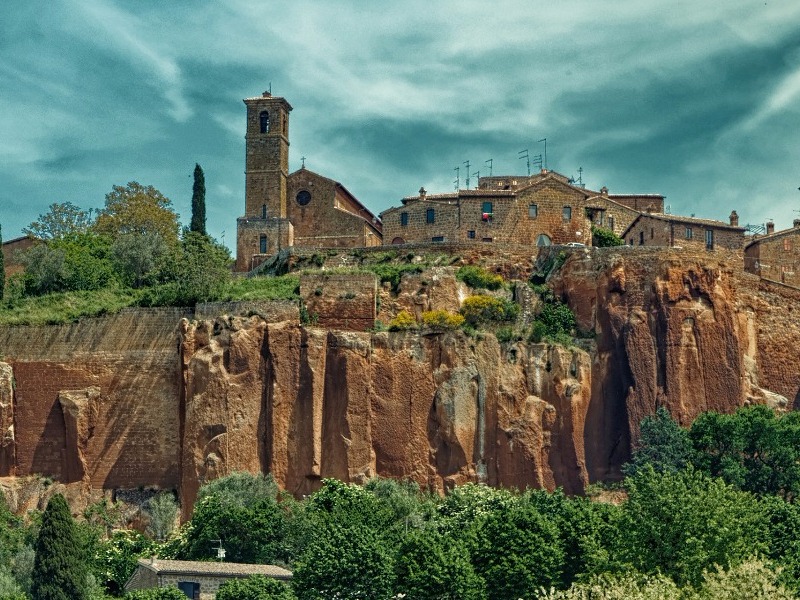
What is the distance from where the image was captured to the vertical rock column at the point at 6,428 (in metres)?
76.6

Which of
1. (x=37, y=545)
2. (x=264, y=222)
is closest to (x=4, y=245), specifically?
(x=264, y=222)

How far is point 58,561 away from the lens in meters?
64.8

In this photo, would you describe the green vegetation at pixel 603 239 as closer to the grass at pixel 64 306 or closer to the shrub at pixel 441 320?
the shrub at pixel 441 320

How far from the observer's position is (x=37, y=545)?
66250 millimetres

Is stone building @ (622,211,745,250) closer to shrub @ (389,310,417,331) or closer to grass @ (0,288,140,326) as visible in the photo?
shrub @ (389,310,417,331)

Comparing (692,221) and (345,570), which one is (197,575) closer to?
(345,570)

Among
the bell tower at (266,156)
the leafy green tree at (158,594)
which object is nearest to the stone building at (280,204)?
the bell tower at (266,156)

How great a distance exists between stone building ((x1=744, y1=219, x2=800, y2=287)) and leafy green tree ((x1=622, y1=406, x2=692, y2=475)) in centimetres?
1474

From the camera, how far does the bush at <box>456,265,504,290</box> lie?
80.1 m

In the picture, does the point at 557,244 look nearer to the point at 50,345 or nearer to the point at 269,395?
the point at 269,395

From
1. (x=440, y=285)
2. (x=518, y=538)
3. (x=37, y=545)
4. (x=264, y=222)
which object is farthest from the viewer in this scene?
(x=264, y=222)

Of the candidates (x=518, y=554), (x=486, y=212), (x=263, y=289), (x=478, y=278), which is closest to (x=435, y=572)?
(x=518, y=554)

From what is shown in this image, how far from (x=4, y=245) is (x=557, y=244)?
28.7 meters

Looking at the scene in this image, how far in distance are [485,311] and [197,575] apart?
1939cm
